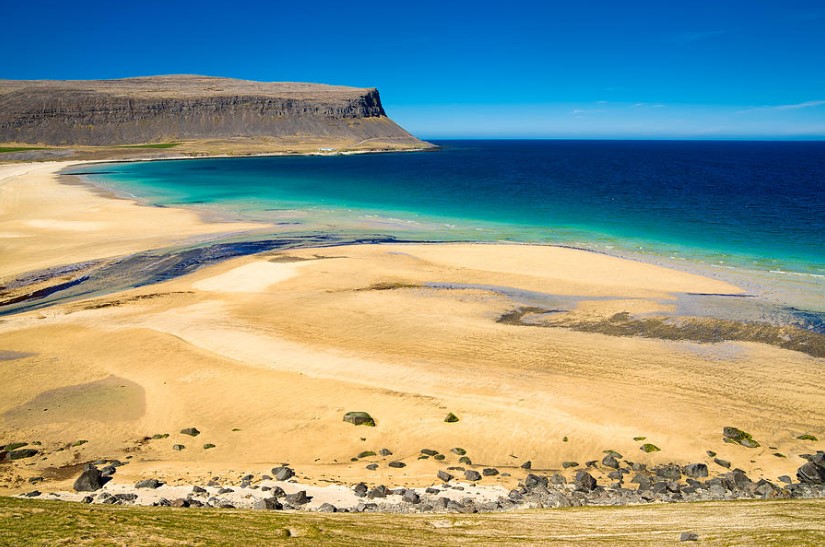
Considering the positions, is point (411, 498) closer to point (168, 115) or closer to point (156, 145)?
point (156, 145)

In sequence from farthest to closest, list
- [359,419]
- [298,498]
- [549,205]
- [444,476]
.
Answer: [549,205] → [359,419] → [444,476] → [298,498]

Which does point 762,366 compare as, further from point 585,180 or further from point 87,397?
point 585,180

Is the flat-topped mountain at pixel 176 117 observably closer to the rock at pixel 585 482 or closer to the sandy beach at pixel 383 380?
the sandy beach at pixel 383 380

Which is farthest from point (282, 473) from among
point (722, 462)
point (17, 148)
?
point (17, 148)

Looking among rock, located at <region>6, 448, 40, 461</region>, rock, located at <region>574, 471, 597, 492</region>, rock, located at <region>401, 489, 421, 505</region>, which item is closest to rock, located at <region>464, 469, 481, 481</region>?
rock, located at <region>401, 489, 421, 505</region>

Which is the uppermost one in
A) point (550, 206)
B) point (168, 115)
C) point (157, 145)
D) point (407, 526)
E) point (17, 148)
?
point (168, 115)

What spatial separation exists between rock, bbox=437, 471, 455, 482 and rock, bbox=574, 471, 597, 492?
266 cm

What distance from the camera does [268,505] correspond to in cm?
1024

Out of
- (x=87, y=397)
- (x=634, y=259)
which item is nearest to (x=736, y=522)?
(x=87, y=397)

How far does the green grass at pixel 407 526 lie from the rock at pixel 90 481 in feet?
11.1

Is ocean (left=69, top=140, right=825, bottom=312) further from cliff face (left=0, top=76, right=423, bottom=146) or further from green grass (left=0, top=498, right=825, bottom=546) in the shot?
cliff face (left=0, top=76, right=423, bottom=146)

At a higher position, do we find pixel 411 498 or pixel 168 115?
pixel 168 115

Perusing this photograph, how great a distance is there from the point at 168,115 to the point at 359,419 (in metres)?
164

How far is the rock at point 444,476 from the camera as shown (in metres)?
11.7
